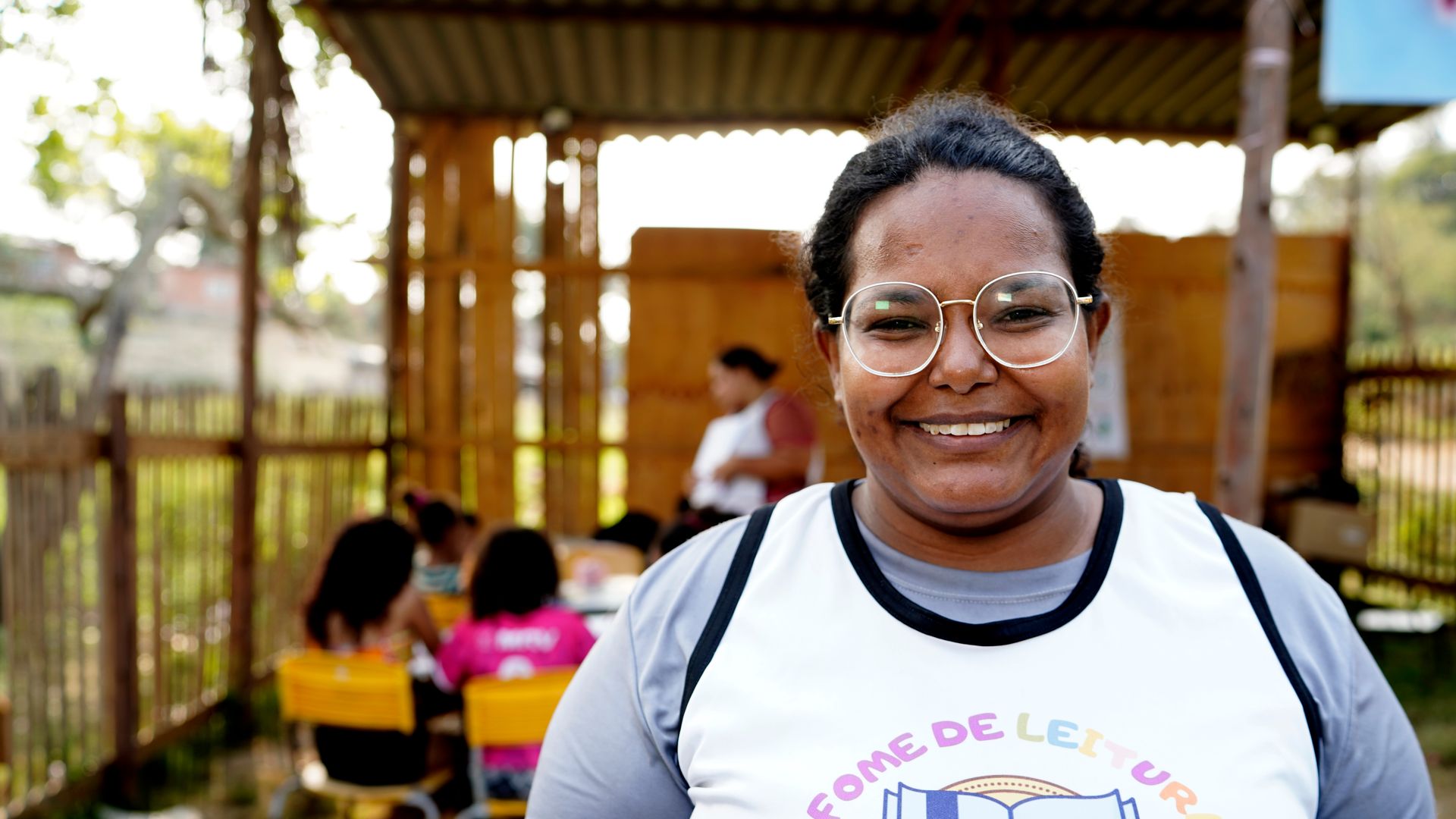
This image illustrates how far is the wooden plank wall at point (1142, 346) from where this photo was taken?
7.75 metres

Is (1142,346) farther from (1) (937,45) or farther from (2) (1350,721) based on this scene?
(2) (1350,721)

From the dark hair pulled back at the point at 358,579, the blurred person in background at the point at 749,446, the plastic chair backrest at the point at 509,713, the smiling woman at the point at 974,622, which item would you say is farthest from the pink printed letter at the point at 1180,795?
the blurred person in background at the point at 749,446

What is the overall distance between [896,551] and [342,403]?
6047mm

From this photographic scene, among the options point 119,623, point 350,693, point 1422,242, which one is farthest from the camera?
point 1422,242

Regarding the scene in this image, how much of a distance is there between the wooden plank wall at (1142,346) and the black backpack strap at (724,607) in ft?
20.1

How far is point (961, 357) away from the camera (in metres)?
1.27

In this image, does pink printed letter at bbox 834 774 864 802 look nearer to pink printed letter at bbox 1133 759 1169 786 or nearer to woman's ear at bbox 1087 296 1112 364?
pink printed letter at bbox 1133 759 1169 786

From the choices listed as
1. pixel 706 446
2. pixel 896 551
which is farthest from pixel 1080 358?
pixel 706 446

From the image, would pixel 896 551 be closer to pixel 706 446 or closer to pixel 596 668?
pixel 596 668

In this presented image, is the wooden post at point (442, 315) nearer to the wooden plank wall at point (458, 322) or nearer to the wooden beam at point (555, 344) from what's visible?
the wooden plank wall at point (458, 322)

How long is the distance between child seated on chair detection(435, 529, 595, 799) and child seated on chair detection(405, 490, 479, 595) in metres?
1.57

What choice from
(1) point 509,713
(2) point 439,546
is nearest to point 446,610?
(2) point 439,546

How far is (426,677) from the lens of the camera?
12.2 feet

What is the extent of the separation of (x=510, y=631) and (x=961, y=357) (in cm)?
252
